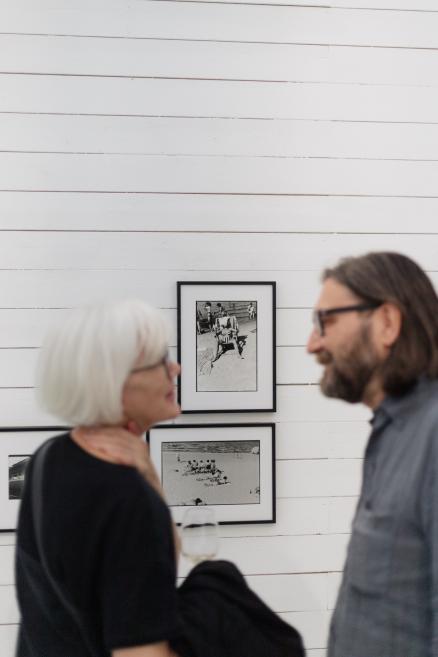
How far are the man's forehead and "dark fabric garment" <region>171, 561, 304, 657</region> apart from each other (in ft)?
1.81

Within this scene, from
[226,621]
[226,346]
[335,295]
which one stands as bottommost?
[226,621]

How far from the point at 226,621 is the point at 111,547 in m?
0.30

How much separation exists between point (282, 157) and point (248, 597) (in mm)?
1327

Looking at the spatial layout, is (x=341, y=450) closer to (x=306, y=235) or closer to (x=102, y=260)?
(x=306, y=235)

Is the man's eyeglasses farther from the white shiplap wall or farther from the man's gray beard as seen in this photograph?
the white shiplap wall

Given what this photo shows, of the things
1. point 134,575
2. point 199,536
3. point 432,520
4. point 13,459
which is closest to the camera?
point 134,575

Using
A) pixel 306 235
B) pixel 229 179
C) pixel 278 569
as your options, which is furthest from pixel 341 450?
pixel 229 179

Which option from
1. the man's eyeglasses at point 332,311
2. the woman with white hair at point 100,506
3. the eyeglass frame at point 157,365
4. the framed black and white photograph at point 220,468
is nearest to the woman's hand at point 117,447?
the woman with white hair at point 100,506

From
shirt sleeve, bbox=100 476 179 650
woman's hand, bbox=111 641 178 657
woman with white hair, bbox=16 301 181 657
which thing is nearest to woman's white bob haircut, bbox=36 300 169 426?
woman with white hair, bbox=16 301 181 657

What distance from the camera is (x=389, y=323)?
1.42 metres

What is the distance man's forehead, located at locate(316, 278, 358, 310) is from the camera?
57.8 inches

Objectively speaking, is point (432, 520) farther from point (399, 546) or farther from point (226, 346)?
point (226, 346)

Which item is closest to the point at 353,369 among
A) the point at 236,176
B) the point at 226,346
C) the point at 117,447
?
the point at 117,447

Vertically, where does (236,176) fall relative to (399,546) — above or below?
above
